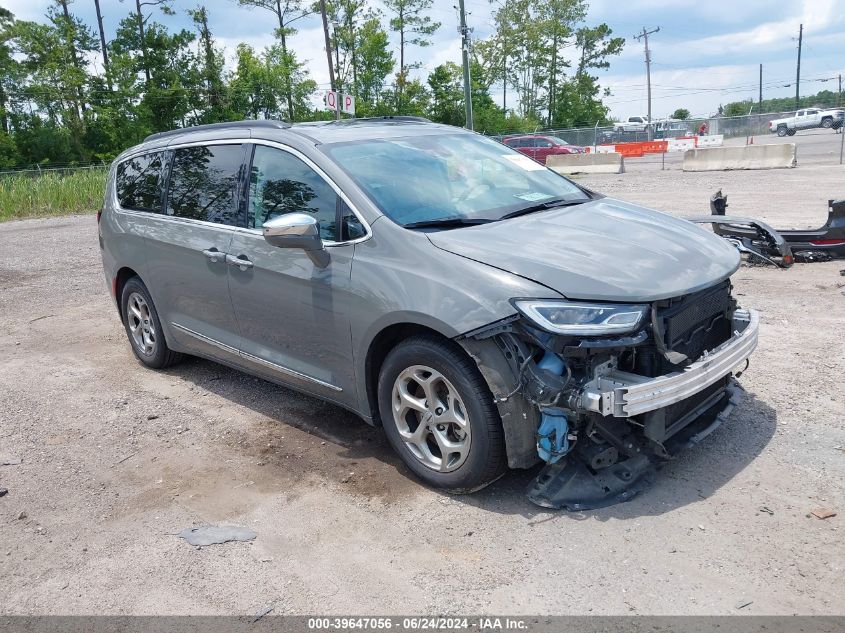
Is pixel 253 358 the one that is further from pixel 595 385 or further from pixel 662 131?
pixel 662 131

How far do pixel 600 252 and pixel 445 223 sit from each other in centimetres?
85

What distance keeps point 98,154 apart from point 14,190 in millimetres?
26233

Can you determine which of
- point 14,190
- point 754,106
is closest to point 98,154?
point 14,190

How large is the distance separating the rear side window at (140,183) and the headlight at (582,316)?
11.6 ft

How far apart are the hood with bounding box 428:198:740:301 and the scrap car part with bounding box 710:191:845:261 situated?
441 centimetres

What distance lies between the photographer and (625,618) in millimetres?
2793

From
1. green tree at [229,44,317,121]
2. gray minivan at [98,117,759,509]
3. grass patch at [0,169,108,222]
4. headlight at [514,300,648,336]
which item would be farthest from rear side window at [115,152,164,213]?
green tree at [229,44,317,121]

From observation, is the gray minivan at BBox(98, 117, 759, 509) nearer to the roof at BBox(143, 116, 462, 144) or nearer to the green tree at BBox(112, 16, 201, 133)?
the roof at BBox(143, 116, 462, 144)

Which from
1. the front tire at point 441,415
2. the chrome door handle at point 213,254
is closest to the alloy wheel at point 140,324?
the chrome door handle at point 213,254

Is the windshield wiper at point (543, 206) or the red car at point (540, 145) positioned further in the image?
the red car at point (540, 145)

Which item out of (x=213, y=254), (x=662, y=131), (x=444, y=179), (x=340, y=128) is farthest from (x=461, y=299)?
(x=662, y=131)

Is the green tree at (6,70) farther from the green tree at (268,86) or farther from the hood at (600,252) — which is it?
the hood at (600,252)

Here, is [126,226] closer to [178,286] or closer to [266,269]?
[178,286]

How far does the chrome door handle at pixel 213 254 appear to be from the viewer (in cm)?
482
